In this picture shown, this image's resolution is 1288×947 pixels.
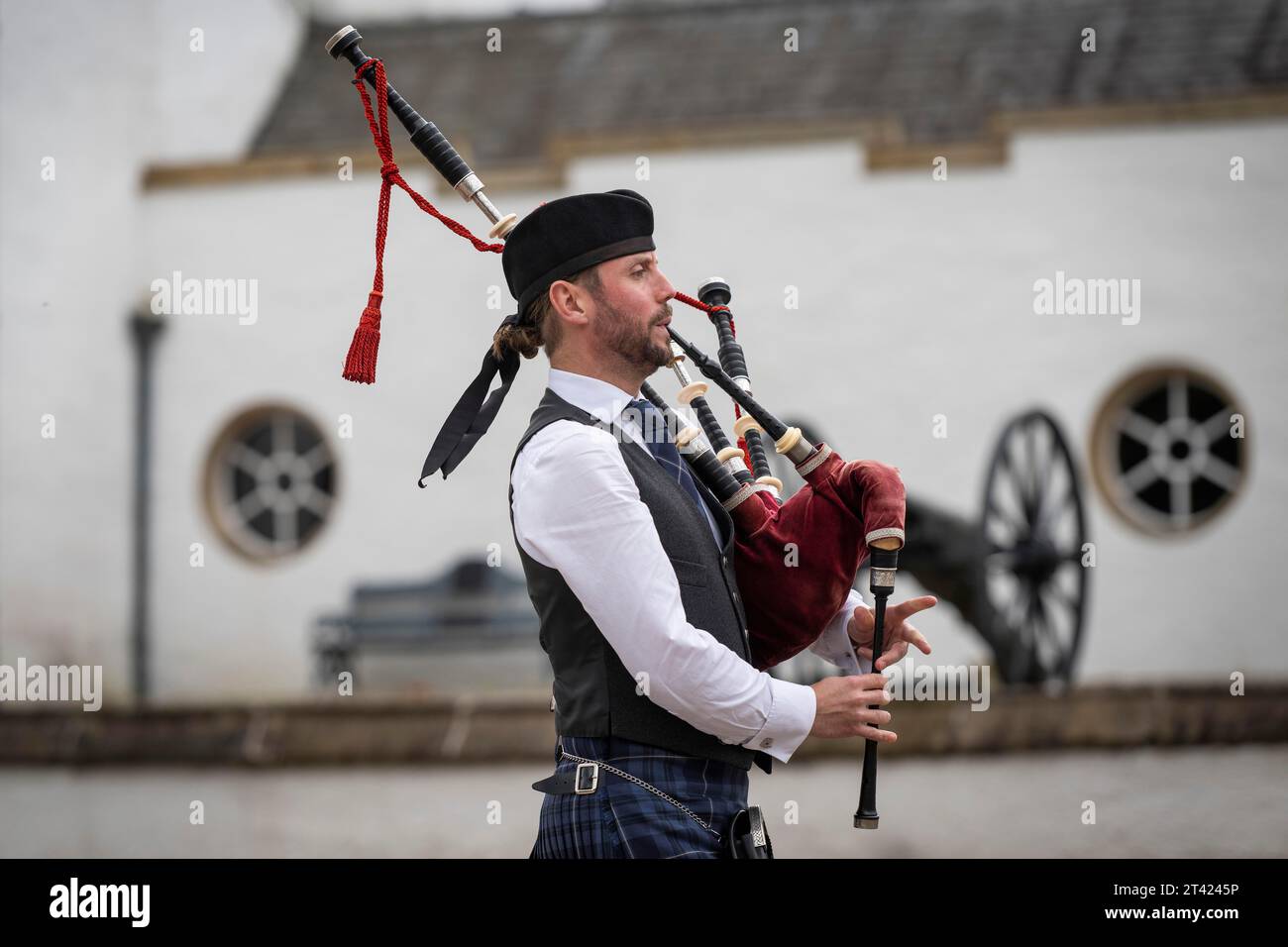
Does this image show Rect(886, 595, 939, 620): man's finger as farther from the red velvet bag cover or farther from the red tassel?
the red tassel

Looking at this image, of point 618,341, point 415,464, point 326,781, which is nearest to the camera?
point 618,341

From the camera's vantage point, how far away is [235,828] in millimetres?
6734

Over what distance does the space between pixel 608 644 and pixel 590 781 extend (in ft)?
0.54

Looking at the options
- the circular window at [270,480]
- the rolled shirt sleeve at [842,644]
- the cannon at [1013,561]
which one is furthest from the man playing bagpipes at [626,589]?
the circular window at [270,480]

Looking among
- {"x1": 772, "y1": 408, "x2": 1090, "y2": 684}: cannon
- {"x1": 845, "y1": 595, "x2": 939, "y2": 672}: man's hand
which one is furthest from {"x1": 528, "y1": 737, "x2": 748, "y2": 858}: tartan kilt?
{"x1": 772, "y1": 408, "x2": 1090, "y2": 684}: cannon

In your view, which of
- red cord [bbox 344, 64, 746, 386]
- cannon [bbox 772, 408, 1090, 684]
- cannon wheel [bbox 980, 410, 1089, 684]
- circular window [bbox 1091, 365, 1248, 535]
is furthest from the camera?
circular window [bbox 1091, 365, 1248, 535]

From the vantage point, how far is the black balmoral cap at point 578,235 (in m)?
2.01

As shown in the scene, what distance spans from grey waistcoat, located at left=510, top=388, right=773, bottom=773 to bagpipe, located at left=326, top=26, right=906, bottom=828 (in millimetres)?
73

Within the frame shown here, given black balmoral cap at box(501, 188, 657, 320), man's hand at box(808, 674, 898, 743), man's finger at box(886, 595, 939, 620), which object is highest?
black balmoral cap at box(501, 188, 657, 320)

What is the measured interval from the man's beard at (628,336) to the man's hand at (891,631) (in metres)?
0.43

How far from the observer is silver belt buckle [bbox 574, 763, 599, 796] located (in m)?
1.92
